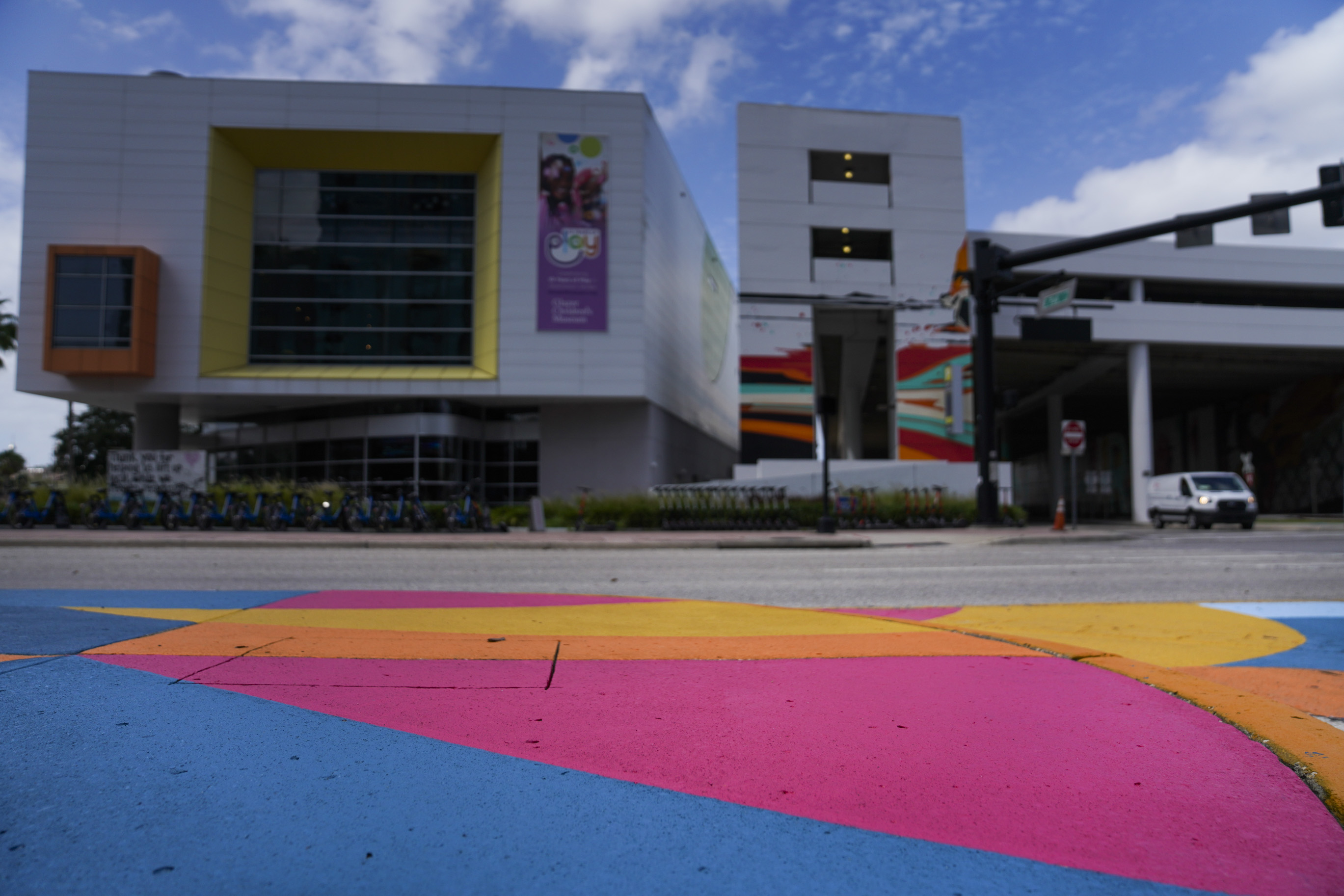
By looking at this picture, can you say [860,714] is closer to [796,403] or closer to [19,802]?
[19,802]

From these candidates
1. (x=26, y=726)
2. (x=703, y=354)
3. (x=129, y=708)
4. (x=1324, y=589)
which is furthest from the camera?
(x=703, y=354)

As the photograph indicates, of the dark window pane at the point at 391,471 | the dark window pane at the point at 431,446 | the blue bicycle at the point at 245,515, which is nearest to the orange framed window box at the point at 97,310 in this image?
the dark window pane at the point at 391,471

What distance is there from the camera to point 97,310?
30.0 metres

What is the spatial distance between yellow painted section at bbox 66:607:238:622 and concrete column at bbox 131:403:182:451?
33.1 metres

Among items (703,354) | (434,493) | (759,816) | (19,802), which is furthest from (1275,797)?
(703,354)

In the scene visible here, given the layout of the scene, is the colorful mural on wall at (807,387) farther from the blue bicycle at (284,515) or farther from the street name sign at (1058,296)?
the blue bicycle at (284,515)

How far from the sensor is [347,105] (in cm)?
3097

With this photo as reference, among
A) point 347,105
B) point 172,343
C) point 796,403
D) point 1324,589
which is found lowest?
point 1324,589

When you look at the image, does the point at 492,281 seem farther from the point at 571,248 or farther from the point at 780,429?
the point at 780,429

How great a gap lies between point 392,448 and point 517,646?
28.4 m

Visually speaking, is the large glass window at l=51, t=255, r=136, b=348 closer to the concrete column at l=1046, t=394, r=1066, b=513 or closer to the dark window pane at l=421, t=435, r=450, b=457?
the dark window pane at l=421, t=435, r=450, b=457

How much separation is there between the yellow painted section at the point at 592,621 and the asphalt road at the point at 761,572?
3.72ft

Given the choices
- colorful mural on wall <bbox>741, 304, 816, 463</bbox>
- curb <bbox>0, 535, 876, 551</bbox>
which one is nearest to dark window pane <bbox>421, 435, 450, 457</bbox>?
colorful mural on wall <bbox>741, 304, 816, 463</bbox>

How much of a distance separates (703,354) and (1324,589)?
41.6 metres
